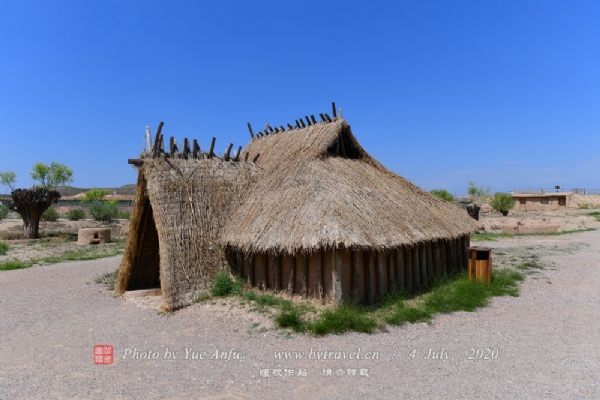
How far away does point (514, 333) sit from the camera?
21.9ft

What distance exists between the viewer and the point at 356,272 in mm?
7867

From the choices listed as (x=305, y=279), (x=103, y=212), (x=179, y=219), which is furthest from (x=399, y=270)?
(x=103, y=212)

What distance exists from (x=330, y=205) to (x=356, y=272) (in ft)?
Result: 4.79

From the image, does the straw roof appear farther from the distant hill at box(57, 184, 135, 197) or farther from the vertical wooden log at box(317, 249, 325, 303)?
the distant hill at box(57, 184, 135, 197)

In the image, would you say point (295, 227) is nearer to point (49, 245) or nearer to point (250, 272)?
point (250, 272)

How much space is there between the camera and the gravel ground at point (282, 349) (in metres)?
4.84

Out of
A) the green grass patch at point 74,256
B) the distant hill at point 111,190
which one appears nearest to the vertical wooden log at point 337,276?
the green grass patch at point 74,256

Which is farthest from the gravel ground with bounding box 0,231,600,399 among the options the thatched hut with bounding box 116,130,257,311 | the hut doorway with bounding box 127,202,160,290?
the hut doorway with bounding box 127,202,160,290

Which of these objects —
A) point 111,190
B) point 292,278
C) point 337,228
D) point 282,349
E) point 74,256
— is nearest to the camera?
point 282,349

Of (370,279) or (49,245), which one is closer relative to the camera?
(370,279)

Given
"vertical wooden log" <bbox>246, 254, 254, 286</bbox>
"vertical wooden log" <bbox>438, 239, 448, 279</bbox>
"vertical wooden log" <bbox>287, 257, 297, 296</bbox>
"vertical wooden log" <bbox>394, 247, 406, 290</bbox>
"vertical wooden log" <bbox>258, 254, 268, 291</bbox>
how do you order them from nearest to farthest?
"vertical wooden log" <bbox>287, 257, 297, 296</bbox> → "vertical wooden log" <bbox>394, 247, 406, 290</bbox> → "vertical wooden log" <bbox>258, 254, 268, 291</bbox> → "vertical wooden log" <bbox>246, 254, 254, 286</bbox> → "vertical wooden log" <bbox>438, 239, 448, 279</bbox>

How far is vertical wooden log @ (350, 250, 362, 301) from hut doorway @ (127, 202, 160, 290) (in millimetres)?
5226

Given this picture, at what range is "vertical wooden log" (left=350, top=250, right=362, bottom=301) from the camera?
7.82 m

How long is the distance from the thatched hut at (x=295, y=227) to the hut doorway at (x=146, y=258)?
0.03 m
